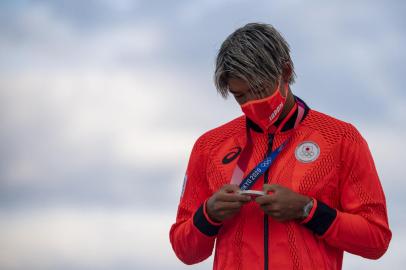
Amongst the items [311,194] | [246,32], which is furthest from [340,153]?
[246,32]

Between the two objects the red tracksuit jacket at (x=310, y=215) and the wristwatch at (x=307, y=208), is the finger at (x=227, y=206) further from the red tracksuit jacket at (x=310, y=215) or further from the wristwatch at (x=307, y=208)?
the wristwatch at (x=307, y=208)

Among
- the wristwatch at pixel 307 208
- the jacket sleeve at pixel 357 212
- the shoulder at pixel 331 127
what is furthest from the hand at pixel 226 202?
the shoulder at pixel 331 127

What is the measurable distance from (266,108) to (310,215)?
941 mm

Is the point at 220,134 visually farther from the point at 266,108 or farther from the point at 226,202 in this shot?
the point at 226,202

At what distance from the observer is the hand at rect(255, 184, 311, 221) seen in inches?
233

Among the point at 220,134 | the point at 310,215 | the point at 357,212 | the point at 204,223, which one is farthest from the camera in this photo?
the point at 220,134

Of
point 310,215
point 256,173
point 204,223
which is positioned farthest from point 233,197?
point 310,215

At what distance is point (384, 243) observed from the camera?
6.26 metres

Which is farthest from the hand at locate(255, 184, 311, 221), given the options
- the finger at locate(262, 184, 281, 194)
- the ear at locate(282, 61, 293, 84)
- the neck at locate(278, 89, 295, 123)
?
the ear at locate(282, 61, 293, 84)

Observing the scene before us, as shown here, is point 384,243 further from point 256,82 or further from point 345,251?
point 256,82

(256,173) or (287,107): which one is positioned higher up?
(287,107)

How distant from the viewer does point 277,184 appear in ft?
19.7

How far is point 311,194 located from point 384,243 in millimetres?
702

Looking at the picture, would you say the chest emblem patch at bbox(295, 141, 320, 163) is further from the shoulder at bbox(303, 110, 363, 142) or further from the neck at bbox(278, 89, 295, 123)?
the neck at bbox(278, 89, 295, 123)
